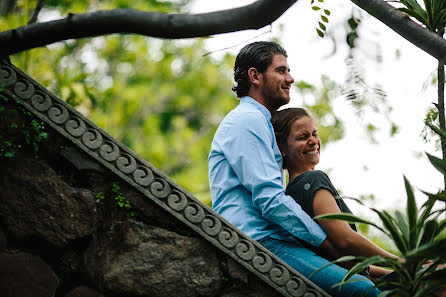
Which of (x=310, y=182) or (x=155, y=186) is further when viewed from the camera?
(x=310, y=182)

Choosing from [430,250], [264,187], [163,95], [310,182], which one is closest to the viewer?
[430,250]

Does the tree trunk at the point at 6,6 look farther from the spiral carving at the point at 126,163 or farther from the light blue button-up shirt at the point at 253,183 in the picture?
the spiral carving at the point at 126,163

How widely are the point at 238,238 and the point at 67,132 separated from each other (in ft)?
3.07

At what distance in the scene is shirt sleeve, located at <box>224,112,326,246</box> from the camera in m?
2.79

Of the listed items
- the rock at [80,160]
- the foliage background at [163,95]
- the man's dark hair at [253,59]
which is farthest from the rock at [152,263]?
the foliage background at [163,95]

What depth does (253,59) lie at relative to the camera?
352 cm

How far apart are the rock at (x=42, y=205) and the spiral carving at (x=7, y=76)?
0.39 metres

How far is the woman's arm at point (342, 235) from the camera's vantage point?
277 centimetres

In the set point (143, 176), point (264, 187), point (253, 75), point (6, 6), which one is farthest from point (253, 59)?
point (6, 6)

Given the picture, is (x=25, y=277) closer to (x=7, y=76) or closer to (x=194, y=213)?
(x=194, y=213)

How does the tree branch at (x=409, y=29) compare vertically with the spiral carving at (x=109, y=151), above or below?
above

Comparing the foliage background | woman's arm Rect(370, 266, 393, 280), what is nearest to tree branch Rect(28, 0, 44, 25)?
woman's arm Rect(370, 266, 393, 280)

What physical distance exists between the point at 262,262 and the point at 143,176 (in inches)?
26.9

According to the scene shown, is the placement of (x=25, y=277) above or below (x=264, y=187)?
below
